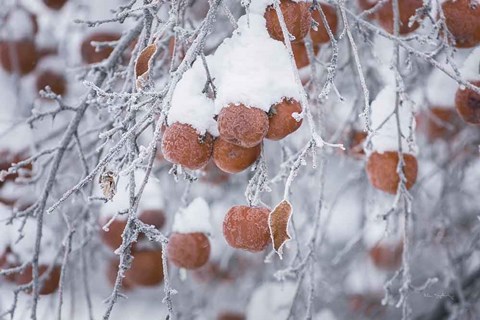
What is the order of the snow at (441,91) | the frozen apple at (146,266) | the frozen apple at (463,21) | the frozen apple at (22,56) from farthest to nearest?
the frozen apple at (22,56) < the snow at (441,91) < the frozen apple at (146,266) < the frozen apple at (463,21)

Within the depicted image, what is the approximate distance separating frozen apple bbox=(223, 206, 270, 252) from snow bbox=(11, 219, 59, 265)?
0.92 metres

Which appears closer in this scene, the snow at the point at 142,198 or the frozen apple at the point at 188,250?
the frozen apple at the point at 188,250

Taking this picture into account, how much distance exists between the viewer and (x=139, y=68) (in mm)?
1142

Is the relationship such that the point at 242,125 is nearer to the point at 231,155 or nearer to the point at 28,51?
the point at 231,155

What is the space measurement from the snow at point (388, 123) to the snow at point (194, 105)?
21.4 inches

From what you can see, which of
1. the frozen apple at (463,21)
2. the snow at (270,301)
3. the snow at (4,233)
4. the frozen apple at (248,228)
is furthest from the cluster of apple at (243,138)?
Result: the snow at (270,301)

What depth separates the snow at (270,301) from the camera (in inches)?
100

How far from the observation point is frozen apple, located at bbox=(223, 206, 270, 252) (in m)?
1.22

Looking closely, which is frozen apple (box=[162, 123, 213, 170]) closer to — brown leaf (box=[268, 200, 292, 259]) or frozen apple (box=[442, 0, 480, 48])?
brown leaf (box=[268, 200, 292, 259])

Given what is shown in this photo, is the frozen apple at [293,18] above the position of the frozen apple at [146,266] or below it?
above

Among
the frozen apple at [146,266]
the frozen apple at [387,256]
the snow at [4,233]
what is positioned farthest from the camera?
the frozen apple at [387,256]

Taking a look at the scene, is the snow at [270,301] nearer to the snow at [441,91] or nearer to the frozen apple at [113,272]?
the frozen apple at [113,272]

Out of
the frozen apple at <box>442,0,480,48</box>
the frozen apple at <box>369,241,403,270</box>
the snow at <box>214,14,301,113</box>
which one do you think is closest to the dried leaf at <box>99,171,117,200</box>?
the snow at <box>214,14,301,113</box>

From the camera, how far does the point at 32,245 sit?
6.83ft
